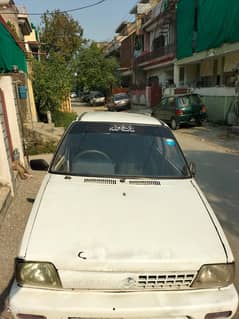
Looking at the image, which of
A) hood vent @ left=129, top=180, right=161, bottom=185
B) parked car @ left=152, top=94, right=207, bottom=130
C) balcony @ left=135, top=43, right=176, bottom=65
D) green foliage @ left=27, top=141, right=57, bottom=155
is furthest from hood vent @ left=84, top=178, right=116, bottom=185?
balcony @ left=135, top=43, right=176, bottom=65

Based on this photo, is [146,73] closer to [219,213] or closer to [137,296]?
[219,213]

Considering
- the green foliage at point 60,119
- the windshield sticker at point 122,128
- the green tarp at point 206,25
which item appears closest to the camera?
the windshield sticker at point 122,128

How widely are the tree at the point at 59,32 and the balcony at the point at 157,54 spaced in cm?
831

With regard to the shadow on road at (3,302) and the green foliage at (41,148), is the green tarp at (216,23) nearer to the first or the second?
the green foliage at (41,148)

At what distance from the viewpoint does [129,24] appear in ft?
141

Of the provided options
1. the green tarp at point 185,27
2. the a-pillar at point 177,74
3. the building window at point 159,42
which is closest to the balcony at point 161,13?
the green tarp at point 185,27

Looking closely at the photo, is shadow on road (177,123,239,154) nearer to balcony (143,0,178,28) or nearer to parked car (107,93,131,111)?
parked car (107,93,131,111)

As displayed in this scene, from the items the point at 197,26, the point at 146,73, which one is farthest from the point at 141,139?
the point at 146,73

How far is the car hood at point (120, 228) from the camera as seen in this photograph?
6.46 feet

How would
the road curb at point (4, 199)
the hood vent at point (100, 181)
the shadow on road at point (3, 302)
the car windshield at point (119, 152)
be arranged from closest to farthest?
the shadow on road at point (3, 302)
the hood vent at point (100, 181)
the car windshield at point (119, 152)
the road curb at point (4, 199)

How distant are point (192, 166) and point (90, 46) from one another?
4194 cm

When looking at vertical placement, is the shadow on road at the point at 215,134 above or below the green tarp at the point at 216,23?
below

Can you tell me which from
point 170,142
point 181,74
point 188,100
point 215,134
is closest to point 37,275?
point 170,142

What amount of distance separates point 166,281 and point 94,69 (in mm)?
38888
